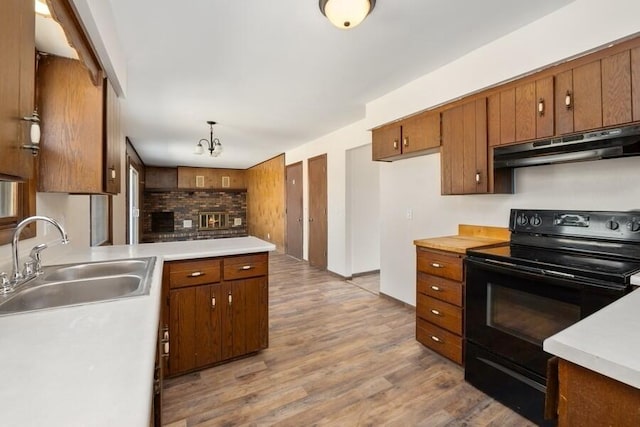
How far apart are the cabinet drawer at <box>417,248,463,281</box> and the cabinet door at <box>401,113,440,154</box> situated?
969mm

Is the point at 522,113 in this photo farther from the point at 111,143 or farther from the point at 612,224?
the point at 111,143

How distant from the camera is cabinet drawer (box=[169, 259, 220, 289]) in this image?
194 cm

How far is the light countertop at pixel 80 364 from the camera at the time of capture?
49 centimetres

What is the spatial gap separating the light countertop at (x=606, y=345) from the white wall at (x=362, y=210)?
3666mm

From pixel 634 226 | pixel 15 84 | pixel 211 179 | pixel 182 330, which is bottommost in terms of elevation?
pixel 182 330

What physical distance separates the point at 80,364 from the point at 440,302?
217 cm

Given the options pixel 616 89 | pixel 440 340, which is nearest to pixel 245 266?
pixel 440 340

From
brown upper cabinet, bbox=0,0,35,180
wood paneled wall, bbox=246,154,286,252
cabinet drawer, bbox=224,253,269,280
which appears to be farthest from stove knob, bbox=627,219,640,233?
wood paneled wall, bbox=246,154,286,252

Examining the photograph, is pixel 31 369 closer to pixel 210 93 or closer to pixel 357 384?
pixel 357 384

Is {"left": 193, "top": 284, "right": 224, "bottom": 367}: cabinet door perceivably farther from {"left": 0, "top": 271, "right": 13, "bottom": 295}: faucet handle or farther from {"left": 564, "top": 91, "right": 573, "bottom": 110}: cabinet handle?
{"left": 564, "top": 91, "right": 573, "bottom": 110}: cabinet handle

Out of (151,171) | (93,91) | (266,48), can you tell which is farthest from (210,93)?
(151,171)

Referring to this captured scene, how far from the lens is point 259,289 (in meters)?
2.24

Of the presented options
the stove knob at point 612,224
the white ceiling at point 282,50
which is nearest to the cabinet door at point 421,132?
the white ceiling at point 282,50

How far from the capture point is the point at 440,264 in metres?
2.18
